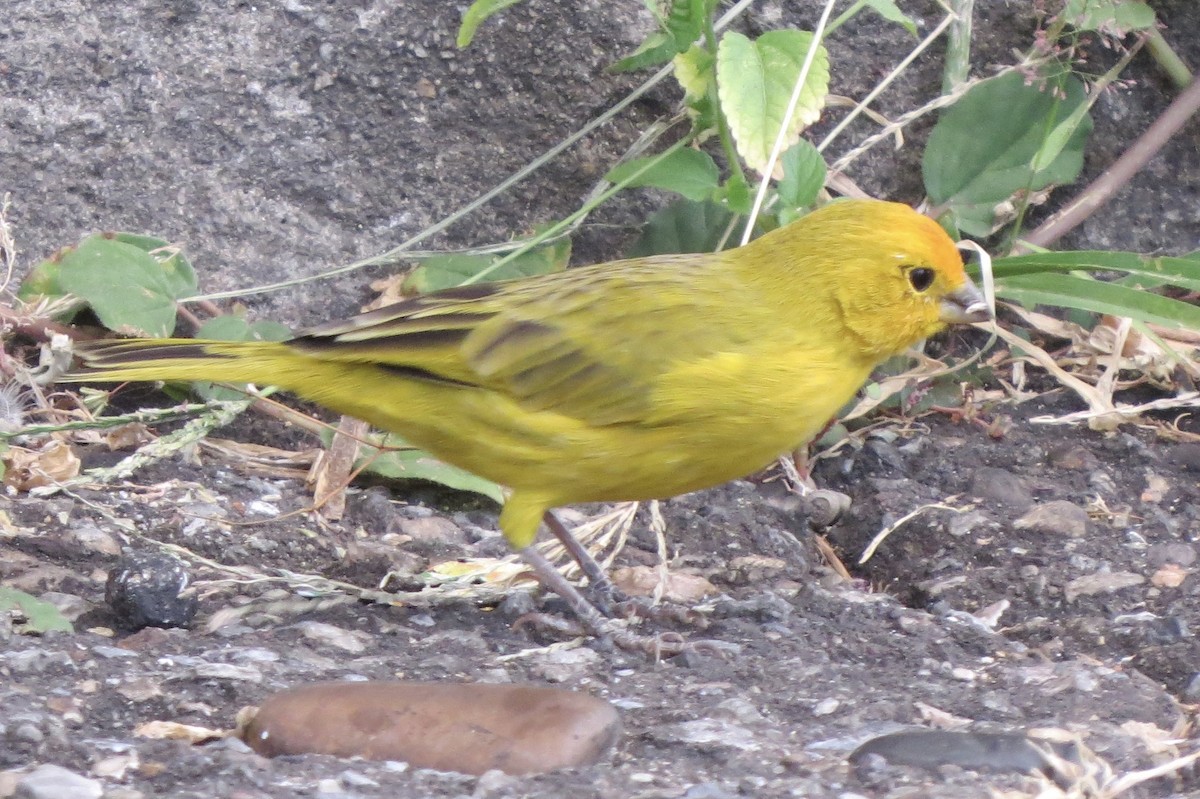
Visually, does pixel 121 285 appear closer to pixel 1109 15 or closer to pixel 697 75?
pixel 697 75

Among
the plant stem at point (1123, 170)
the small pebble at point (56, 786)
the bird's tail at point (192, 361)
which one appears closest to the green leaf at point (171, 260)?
the bird's tail at point (192, 361)

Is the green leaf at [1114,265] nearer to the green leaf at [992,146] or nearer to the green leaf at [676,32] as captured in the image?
the green leaf at [992,146]

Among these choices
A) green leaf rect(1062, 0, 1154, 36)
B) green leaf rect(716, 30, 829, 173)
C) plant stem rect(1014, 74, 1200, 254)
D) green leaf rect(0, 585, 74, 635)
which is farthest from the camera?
plant stem rect(1014, 74, 1200, 254)

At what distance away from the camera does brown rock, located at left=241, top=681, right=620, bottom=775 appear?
2318mm

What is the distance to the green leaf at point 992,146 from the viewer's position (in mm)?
4531

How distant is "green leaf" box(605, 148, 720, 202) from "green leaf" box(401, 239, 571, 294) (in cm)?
39

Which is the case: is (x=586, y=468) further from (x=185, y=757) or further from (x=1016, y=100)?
(x=1016, y=100)

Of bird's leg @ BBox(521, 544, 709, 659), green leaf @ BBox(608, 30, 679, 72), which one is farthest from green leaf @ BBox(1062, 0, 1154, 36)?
bird's leg @ BBox(521, 544, 709, 659)

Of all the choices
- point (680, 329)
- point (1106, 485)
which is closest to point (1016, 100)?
point (1106, 485)

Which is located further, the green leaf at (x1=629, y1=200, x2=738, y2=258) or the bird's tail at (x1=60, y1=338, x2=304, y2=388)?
the green leaf at (x1=629, y1=200, x2=738, y2=258)

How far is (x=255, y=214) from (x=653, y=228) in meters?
1.20

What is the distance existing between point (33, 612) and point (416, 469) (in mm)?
1342

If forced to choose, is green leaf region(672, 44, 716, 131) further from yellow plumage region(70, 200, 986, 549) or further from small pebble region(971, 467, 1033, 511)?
small pebble region(971, 467, 1033, 511)

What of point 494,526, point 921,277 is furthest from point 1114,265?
point 494,526
